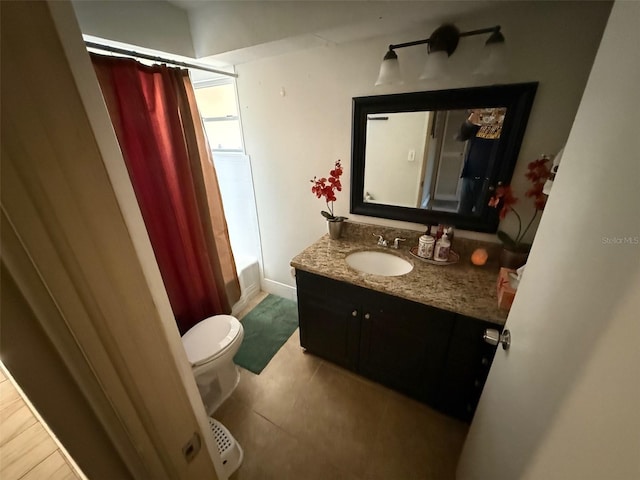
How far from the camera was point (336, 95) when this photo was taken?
1496mm

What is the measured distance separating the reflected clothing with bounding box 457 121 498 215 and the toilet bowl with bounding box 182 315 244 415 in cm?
150

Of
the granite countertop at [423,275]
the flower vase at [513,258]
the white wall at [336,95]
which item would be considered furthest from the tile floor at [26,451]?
the flower vase at [513,258]

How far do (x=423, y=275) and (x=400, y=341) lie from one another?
14.5 inches

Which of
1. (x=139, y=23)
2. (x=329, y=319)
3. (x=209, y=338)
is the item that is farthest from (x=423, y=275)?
(x=139, y=23)

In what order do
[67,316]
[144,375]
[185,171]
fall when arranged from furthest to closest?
1. [185,171]
2. [144,375]
3. [67,316]

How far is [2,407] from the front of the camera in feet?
4.85

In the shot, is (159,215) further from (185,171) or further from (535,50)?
(535,50)

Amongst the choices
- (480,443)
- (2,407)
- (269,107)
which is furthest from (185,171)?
(480,443)

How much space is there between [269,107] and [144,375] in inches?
68.3

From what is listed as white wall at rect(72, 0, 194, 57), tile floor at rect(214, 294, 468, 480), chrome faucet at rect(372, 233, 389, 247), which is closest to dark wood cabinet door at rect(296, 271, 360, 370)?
tile floor at rect(214, 294, 468, 480)

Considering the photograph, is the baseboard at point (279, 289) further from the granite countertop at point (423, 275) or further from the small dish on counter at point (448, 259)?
the small dish on counter at point (448, 259)

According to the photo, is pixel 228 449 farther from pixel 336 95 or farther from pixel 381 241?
pixel 336 95

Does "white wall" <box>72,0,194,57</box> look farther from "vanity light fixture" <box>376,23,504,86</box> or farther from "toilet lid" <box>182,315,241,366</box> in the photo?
"toilet lid" <box>182,315,241,366</box>

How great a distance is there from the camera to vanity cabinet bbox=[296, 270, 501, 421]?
1168mm
